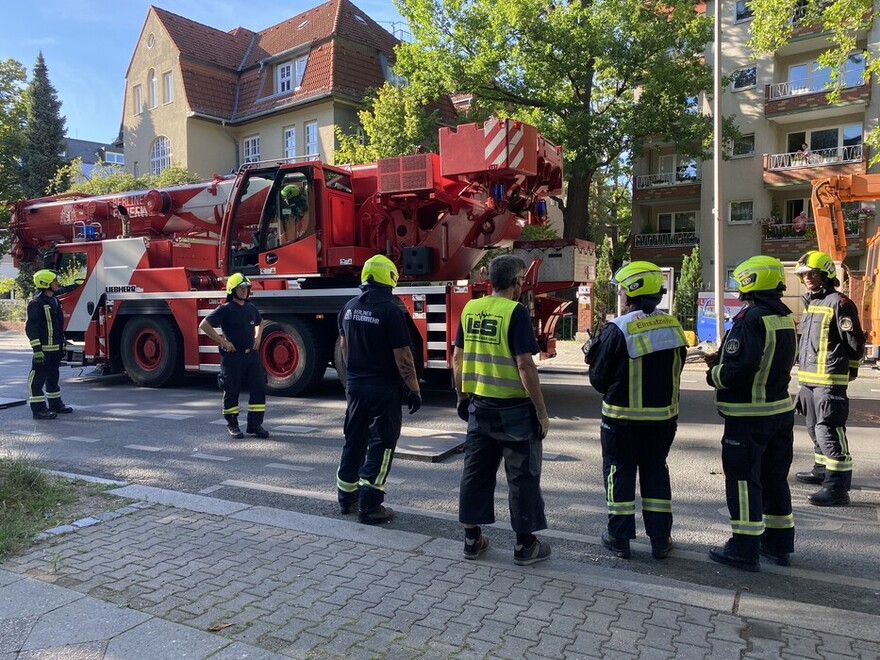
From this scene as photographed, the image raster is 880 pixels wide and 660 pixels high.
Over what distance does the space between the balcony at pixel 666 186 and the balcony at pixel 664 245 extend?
5.69 feet

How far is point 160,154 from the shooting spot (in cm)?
3331

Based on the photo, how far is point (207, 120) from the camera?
31688 mm

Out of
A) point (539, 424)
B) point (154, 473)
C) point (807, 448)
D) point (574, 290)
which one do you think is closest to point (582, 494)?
point (539, 424)

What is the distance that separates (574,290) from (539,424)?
6.59 m

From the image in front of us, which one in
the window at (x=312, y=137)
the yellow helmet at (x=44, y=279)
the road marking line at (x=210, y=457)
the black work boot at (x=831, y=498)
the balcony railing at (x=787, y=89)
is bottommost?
the black work boot at (x=831, y=498)

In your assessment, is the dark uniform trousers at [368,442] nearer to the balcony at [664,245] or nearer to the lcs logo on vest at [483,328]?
the lcs logo on vest at [483,328]

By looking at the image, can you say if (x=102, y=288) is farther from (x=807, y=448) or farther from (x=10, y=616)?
(x=807, y=448)

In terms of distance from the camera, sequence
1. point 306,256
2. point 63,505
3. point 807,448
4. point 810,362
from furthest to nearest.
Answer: point 306,256
point 807,448
point 810,362
point 63,505

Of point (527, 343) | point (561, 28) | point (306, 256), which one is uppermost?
point (561, 28)

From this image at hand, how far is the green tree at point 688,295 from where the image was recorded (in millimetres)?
22969

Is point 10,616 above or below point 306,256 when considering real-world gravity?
below

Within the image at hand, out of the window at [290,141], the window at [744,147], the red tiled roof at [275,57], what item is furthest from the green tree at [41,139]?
the window at [744,147]

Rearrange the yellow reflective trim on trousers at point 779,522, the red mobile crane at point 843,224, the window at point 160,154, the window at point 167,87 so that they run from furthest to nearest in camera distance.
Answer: the window at point 160,154 → the window at point 167,87 → the red mobile crane at point 843,224 → the yellow reflective trim on trousers at point 779,522

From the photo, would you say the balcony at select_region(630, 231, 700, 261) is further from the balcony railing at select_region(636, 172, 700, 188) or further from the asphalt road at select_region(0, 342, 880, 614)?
the asphalt road at select_region(0, 342, 880, 614)
